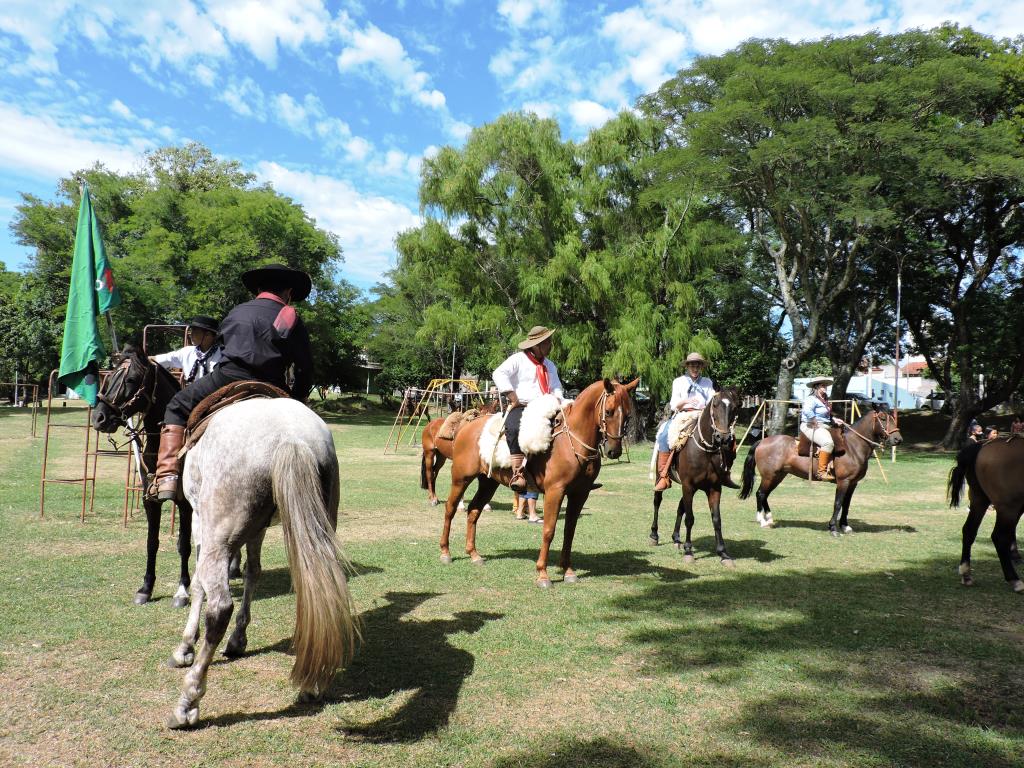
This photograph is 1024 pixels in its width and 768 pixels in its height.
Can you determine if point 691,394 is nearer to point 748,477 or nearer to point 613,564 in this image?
point 613,564

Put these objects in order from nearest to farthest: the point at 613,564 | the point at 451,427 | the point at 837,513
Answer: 1. the point at 613,564
2. the point at 837,513
3. the point at 451,427

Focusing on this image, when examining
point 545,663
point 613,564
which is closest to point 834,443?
point 613,564

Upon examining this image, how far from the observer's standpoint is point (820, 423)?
12.0m

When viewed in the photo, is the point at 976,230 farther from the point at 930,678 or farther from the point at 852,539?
the point at 930,678

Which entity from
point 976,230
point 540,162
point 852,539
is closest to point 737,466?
point 852,539

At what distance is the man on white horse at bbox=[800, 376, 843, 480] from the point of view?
1180cm

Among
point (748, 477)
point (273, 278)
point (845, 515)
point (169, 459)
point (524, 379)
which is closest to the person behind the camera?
point (273, 278)

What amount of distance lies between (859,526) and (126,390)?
37.7 ft

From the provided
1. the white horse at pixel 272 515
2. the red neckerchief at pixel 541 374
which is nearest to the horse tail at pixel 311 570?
the white horse at pixel 272 515

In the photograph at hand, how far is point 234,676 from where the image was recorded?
15.4ft

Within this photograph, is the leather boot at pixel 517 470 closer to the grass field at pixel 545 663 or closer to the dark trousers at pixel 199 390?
the grass field at pixel 545 663

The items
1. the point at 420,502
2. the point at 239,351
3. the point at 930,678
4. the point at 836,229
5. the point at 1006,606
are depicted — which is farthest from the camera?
the point at 836,229

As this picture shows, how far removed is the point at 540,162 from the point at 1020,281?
21672mm

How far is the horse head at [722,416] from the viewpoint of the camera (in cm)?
836
